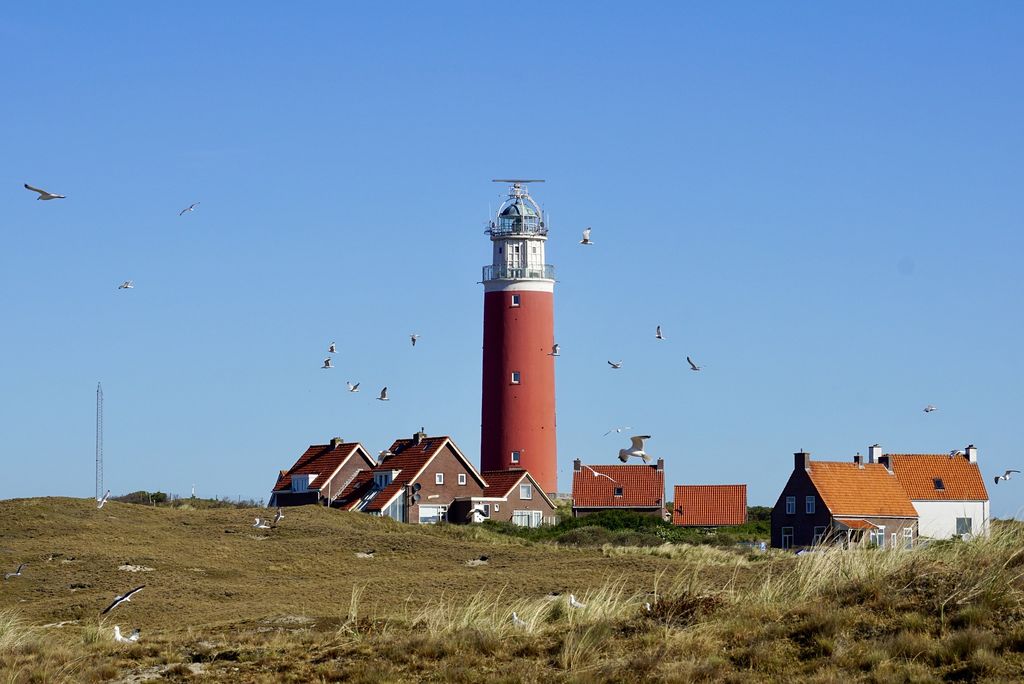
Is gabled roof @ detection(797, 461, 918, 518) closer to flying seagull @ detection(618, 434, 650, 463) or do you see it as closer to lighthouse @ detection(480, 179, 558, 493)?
lighthouse @ detection(480, 179, 558, 493)

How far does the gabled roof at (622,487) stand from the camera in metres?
78.6

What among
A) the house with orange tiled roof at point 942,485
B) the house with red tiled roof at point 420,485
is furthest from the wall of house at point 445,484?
the house with orange tiled roof at point 942,485

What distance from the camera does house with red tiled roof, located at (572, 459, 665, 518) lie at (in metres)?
78.4

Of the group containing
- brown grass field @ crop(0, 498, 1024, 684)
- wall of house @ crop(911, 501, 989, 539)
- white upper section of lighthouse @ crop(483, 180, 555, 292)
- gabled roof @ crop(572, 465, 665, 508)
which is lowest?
brown grass field @ crop(0, 498, 1024, 684)

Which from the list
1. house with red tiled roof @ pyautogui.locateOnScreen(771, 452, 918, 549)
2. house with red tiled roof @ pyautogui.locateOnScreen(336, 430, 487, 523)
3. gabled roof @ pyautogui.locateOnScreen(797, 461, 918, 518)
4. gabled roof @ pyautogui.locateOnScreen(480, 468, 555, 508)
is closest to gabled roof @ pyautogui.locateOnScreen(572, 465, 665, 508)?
gabled roof @ pyautogui.locateOnScreen(480, 468, 555, 508)

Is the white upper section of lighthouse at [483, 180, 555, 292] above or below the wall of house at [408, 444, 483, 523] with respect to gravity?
above

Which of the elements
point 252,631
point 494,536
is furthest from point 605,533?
point 252,631

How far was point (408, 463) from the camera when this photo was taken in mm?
73312

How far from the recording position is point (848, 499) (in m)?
70.3

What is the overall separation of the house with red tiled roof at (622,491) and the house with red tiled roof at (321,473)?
11.1 meters

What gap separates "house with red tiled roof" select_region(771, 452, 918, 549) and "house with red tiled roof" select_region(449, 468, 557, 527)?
11.3 meters

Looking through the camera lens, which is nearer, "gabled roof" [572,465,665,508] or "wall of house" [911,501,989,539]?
"wall of house" [911,501,989,539]

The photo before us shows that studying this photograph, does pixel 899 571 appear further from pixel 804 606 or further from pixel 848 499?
pixel 848 499

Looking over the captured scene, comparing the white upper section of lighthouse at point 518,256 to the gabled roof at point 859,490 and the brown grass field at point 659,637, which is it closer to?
the gabled roof at point 859,490
